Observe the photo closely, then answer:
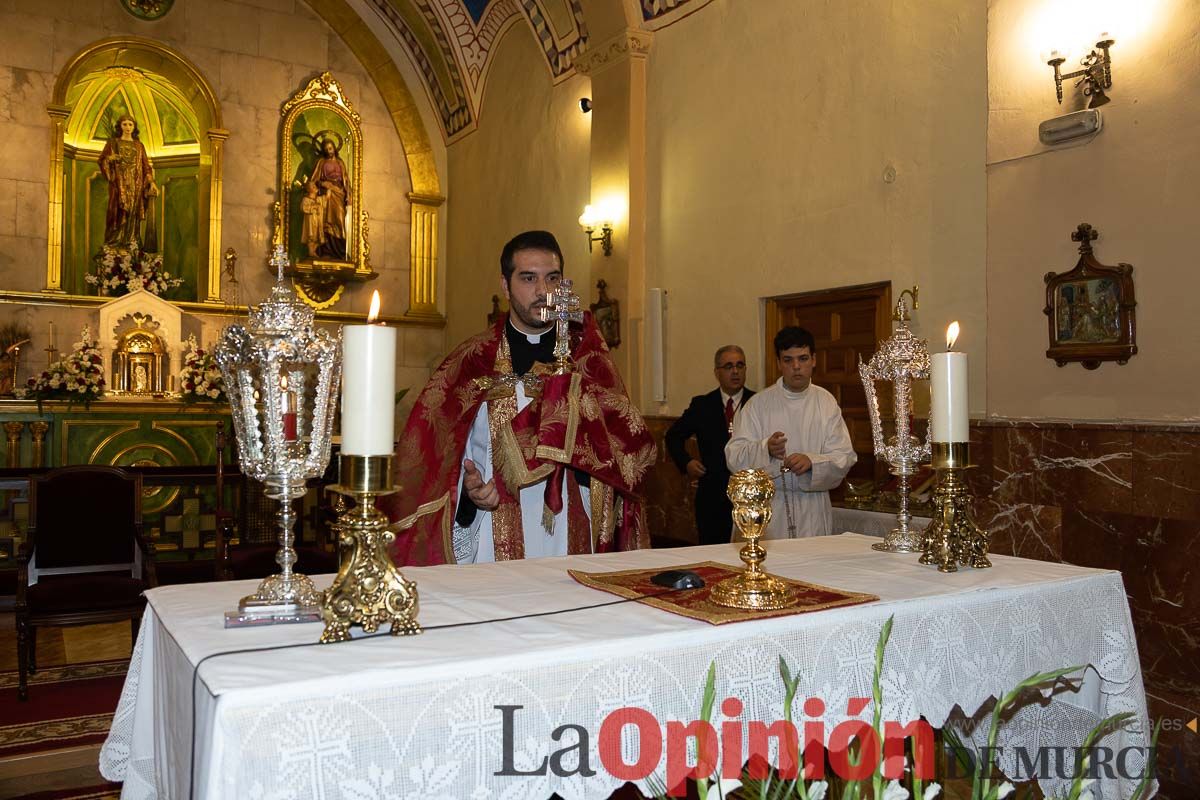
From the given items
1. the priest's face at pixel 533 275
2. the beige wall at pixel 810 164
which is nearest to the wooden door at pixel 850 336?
the beige wall at pixel 810 164

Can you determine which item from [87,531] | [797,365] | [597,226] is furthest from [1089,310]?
[87,531]

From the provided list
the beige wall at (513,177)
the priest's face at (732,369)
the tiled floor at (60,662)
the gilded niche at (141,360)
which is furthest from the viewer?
the gilded niche at (141,360)

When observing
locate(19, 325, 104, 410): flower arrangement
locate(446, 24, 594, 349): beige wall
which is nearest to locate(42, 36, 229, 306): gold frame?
locate(19, 325, 104, 410): flower arrangement

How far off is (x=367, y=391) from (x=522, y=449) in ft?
4.38

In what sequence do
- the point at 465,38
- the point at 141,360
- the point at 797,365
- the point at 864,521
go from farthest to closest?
the point at 465,38 < the point at 141,360 < the point at 864,521 < the point at 797,365

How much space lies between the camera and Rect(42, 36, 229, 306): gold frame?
34.5 ft

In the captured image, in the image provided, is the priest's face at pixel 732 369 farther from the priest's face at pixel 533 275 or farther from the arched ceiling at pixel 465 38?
the arched ceiling at pixel 465 38

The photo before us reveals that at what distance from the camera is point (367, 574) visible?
1716mm

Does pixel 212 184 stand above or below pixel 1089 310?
above

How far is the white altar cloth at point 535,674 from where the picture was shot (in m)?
1.47

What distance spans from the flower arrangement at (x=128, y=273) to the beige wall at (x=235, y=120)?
1.23 feet

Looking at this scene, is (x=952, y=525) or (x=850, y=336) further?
(x=850, y=336)

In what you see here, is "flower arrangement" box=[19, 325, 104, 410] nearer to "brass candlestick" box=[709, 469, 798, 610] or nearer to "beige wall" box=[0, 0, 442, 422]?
"beige wall" box=[0, 0, 442, 422]

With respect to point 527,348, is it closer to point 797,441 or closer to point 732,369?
point 797,441
